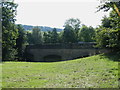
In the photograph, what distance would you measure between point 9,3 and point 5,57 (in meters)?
7.76

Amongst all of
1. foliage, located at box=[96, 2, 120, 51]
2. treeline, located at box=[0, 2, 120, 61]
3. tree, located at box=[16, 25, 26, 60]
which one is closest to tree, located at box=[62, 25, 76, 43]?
treeline, located at box=[0, 2, 120, 61]

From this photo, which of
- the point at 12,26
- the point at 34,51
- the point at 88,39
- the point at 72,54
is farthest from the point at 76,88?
the point at 88,39

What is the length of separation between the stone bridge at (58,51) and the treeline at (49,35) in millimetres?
1989

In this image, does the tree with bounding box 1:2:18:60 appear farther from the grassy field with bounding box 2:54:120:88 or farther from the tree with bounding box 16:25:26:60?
the grassy field with bounding box 2:54:120:88

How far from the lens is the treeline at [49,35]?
452cm

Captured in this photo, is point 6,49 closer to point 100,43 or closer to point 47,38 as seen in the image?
point 100,43

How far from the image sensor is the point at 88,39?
181ft

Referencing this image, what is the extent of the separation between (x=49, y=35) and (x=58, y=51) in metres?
20.9

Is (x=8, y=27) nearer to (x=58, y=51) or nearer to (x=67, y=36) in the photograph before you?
(x=58, y=51)

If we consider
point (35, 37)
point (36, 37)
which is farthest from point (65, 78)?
point (35, 37)

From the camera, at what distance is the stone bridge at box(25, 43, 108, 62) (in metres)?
35.4

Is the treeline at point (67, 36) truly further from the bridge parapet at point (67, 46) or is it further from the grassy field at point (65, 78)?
the grassy field at point (65, 78)

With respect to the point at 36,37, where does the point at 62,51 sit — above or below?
below

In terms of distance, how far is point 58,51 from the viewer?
3866 centimetres
